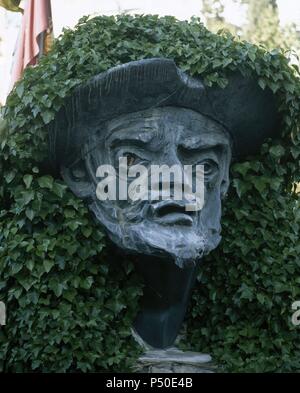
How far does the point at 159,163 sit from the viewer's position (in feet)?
15.4

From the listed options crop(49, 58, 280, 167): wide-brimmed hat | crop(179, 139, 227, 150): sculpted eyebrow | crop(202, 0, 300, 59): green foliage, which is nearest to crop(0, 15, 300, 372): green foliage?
crop(49, 58, 280, 167): wide-brimmed hat

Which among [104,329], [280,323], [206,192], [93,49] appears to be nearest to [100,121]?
[93,49]

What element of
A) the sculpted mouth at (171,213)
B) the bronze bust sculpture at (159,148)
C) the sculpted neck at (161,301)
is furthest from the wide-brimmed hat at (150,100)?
the sculpted neck at (161,301)

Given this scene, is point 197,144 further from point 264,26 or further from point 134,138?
point 264,26

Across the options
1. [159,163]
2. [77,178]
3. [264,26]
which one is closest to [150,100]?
[159,163]

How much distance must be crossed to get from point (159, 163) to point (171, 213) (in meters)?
0.31

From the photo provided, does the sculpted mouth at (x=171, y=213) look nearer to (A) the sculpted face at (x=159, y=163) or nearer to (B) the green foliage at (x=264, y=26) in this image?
(A) the sculpted face at (x=159, y=163)

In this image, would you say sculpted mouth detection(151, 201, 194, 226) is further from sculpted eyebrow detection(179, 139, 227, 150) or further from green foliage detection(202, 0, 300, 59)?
green foliage detection(202, 0, 300, 59)

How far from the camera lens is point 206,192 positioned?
4.86 m

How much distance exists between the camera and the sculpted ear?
4.82 m

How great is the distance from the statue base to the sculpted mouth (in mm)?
781

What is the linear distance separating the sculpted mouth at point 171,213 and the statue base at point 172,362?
30.7 inches

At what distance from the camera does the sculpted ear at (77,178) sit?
4816 millimetres

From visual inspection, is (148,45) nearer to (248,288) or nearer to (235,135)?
(235,135)
